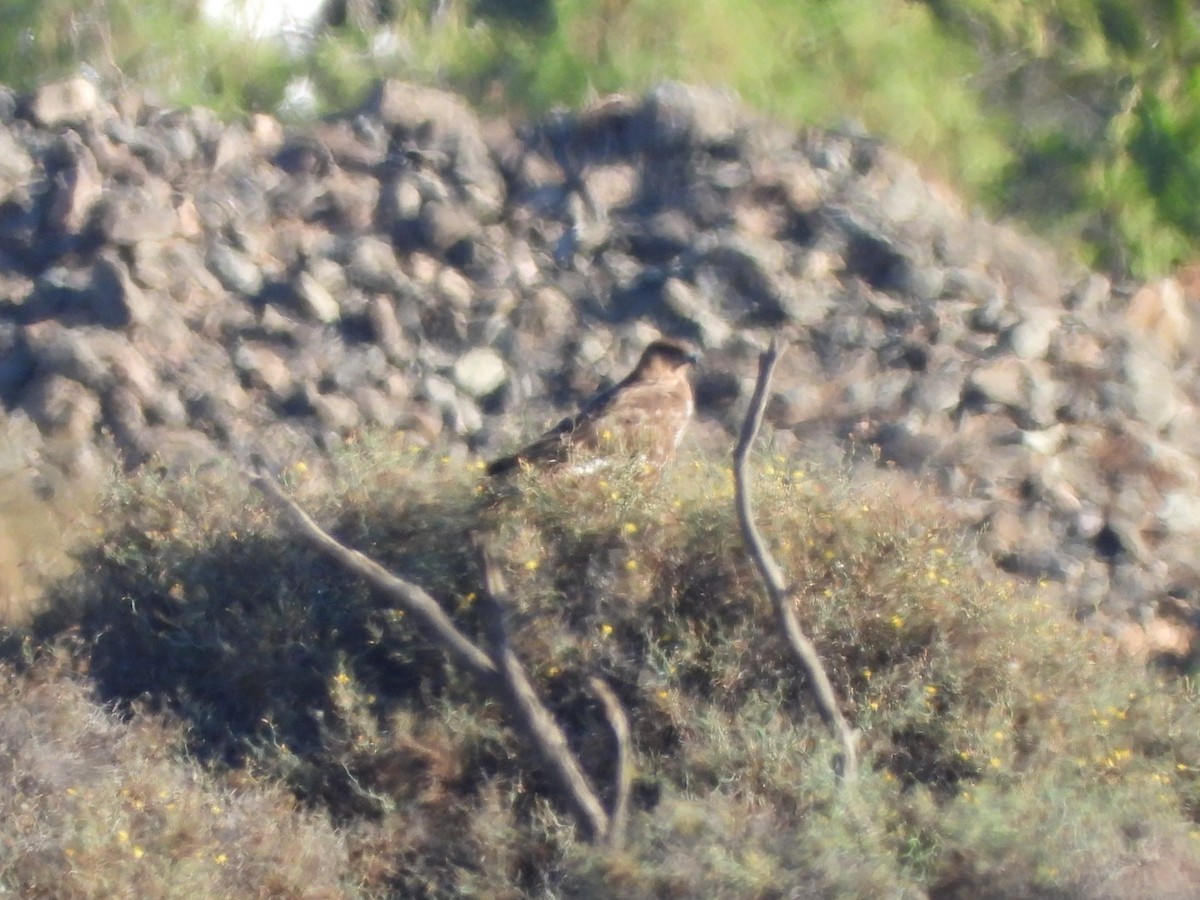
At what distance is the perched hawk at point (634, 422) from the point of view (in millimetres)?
6559

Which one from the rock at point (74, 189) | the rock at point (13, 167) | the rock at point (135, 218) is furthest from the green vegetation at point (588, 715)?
the rock at point (13, 167)

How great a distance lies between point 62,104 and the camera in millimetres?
11172

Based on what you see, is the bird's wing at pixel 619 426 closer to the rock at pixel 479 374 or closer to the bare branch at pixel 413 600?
the bare branch at pixel 413 600

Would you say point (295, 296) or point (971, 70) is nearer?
point (295, 296)

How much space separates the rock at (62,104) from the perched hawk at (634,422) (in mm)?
5035

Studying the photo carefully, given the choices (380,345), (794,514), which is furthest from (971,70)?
(794,514)

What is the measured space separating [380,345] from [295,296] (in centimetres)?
69

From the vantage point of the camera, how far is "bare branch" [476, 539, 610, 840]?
5.65 metres

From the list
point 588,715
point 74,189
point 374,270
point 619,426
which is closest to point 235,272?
point 374,270

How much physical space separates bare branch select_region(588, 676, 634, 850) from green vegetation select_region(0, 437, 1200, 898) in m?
0.08

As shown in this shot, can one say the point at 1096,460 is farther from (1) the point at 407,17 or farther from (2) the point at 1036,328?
(1) the point at 407,17

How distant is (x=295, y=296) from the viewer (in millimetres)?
10031

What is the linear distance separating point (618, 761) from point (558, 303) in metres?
4.62

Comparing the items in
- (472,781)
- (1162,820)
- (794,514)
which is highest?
(794,514)
